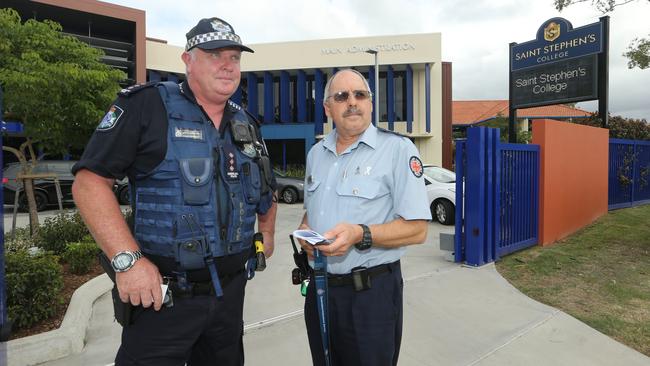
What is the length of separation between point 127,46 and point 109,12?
5.19 feet

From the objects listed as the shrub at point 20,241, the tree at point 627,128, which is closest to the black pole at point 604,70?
the tree at point 627,128

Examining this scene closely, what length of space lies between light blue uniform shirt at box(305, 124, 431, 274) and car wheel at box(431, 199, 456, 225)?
7607 mm

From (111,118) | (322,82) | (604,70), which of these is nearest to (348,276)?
(111,118)

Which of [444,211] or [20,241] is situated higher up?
[444,211]

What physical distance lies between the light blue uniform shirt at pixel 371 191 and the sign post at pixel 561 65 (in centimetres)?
909

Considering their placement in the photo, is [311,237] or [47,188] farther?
[47,188]

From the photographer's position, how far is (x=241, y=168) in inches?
79.0

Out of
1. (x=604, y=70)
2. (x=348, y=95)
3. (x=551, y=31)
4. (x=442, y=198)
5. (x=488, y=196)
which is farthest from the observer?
(x=551, y=31)

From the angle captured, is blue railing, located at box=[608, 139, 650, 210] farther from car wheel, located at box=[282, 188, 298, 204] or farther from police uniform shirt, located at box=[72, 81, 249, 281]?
police uniform shirt, located at box=[72, 81, 249, 281]

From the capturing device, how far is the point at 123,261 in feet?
5.29

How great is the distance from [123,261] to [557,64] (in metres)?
10.4

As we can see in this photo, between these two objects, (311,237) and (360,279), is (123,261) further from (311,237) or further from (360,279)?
(360,279)

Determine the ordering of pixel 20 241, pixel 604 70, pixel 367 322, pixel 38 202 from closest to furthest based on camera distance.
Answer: pixel 367 322 → pixel 20 241 → pixel 604 70 → pixel 38 202

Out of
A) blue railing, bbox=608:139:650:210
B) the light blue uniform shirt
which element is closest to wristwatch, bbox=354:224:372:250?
the light blue uniform shirt
